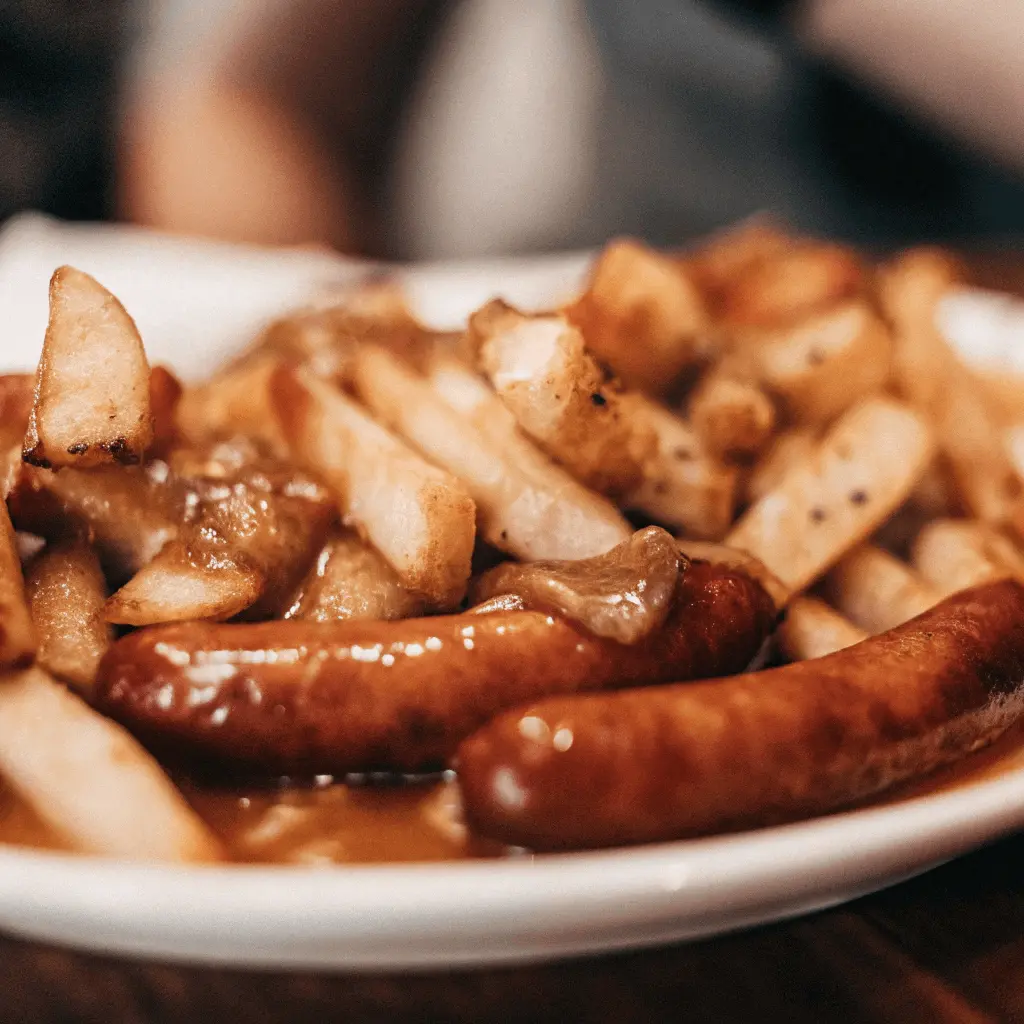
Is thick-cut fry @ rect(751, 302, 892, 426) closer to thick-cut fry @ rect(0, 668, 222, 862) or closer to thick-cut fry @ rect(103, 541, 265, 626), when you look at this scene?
thick-cut fry @ rect(103, 541, 265, 626)

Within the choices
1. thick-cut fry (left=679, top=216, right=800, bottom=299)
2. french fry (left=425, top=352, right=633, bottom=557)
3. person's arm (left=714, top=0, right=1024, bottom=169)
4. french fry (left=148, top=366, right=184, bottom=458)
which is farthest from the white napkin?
person's arm (left=714, top=0, right=1024, bottom=169)

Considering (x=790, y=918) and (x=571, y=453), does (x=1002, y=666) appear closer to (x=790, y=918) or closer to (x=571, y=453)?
(x=790, y=918)

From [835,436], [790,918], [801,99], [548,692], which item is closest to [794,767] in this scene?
[790,918]

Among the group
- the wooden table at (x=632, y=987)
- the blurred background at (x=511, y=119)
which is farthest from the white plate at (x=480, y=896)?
the blurred background at (x=511, y=119)

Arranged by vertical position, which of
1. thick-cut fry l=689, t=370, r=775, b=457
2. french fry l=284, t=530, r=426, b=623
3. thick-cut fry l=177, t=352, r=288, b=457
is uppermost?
thick-cut fry l=689, t=370, r=775, b=457

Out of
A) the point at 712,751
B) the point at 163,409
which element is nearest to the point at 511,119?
the point at 163,409

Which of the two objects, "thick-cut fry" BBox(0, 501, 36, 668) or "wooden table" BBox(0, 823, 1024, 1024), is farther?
"thick-cut fry" BBox(0, 501, 36, 668)
